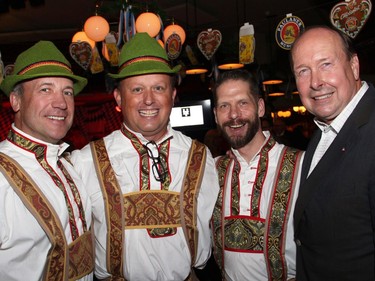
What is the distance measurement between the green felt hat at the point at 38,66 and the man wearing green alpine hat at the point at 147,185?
395 mm

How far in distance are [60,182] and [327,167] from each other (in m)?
1.28

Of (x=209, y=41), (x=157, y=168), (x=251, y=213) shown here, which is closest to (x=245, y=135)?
(x=251, y=213)

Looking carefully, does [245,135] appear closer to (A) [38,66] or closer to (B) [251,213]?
(B) [251,213]

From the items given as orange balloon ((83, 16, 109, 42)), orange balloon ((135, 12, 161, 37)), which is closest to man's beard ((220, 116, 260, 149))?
orange balloon ((135, 12, 161, 37))

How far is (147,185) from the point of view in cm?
220

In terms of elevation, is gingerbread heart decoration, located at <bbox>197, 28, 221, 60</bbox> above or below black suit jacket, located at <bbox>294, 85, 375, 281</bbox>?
above

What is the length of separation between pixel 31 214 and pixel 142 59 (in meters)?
1.08

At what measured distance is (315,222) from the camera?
5.74ft

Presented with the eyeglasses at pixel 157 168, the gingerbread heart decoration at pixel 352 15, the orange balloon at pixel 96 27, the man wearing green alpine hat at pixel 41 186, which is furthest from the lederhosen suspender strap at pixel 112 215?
the orange balloon at pixel 96 27

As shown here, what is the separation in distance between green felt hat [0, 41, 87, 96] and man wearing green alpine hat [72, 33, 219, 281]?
1.30ft

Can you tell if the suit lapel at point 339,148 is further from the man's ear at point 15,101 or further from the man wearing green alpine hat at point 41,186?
the man's ear at point 15,101

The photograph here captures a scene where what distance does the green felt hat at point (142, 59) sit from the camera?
223 centimetres

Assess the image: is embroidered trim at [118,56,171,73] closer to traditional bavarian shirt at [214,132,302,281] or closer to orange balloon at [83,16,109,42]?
traditional bavarian shirt at [214,132,302,281]

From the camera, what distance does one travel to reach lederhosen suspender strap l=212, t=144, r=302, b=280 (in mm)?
2191
